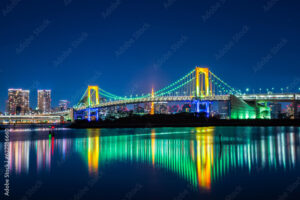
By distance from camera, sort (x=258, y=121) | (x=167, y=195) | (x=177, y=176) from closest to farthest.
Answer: (x=167, y=195) < (x=177, y=176) < (x=258, y=121)

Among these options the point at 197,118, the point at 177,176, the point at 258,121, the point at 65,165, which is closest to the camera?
the point at 177,176

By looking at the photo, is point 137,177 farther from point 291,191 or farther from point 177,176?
point 291,191

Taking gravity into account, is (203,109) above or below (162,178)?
above

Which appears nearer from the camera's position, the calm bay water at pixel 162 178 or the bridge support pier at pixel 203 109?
the calm bay water at pixel 162 178

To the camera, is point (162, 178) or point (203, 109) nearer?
point (162, 178)

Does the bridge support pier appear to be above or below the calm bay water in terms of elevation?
above

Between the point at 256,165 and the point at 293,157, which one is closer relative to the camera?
the point at 256,165

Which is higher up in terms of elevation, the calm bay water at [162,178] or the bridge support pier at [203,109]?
the bridge support pier at [203,109]

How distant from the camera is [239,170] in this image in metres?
7.89

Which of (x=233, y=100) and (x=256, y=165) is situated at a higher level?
(x=233, y=100)

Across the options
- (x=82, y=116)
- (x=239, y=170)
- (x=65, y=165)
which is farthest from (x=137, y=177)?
(x=82, y=116)

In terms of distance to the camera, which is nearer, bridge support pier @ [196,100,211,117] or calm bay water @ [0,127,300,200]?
calm bay water @ [0,127,300,200]

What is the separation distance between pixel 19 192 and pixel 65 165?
11.6ft

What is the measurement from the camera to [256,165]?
861 cm
